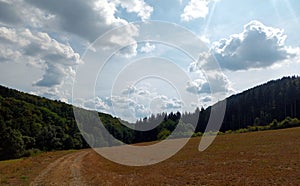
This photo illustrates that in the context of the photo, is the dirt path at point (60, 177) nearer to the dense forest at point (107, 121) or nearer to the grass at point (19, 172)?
the grass at point (19, 172)

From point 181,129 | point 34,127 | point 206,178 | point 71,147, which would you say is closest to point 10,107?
point 34,127

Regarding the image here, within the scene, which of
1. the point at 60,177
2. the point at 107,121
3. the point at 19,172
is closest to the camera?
the point at 60,177

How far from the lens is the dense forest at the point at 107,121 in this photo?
264 feet

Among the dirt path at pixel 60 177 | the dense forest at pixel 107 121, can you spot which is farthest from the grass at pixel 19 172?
the dense forest at pixel 107 121

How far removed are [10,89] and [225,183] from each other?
12293cm

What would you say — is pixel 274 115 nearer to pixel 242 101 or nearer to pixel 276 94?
pixel 276 94

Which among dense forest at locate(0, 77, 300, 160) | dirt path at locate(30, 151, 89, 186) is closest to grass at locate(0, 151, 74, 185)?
dirt path at locate(30, 151, 89, 186)

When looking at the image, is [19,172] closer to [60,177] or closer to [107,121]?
[60,177]

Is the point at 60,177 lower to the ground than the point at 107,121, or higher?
lower

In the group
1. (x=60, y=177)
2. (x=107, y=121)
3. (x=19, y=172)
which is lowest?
(x=19, y=172)

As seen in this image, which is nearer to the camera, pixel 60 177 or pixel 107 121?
pixel 60 177

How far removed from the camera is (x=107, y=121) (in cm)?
14238

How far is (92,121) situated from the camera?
11031 cm

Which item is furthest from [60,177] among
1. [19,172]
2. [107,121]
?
[107,121]
